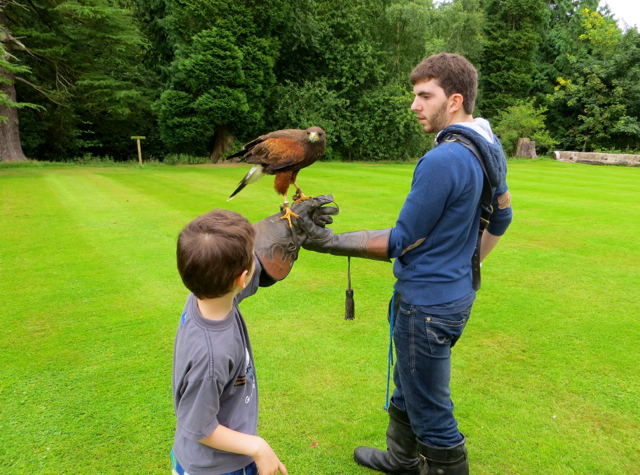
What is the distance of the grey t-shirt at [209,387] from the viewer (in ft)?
4.23

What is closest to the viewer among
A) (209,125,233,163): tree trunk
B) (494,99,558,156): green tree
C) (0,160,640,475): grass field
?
(0,160,640,475): grass field

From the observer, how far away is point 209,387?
1.29 metres

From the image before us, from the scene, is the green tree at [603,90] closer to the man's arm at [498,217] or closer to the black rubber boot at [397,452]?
the man's arm at [498,217]

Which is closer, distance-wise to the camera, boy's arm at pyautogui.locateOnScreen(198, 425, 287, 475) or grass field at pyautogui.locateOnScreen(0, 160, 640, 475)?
boy's arm at pyautogui.locateOnScreen(198, 425, 287, 475)

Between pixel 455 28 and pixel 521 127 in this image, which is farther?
pixel 521 127

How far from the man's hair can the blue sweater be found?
26 cm

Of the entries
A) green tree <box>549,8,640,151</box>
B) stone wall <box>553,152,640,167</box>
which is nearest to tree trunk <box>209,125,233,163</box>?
stone wall <box>553,152,640,167</box>

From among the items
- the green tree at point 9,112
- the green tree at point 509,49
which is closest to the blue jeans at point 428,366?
the green tree at point 9,112

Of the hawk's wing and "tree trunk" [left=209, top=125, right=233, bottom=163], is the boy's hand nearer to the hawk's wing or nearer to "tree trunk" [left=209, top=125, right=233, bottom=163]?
the hawk's wing

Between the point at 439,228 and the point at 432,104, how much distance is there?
53 centimetres

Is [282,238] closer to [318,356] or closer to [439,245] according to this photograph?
[439,245]

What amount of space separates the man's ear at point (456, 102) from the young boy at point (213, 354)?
3.36 ft

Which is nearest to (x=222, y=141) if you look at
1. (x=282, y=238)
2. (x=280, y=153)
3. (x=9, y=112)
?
(x=9, y=112)

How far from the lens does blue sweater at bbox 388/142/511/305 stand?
5.54 feet
